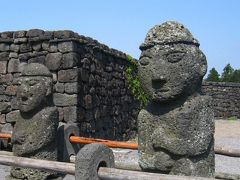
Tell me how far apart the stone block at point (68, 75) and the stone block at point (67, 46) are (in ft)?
1.39

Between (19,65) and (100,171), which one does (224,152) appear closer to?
(100,171)

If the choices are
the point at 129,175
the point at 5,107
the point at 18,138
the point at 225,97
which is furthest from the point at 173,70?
the point at 225,97

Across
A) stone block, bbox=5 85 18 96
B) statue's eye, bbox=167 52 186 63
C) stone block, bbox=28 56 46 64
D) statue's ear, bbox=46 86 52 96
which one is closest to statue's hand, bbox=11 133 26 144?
statue's ear, bbox=46 86 52 96

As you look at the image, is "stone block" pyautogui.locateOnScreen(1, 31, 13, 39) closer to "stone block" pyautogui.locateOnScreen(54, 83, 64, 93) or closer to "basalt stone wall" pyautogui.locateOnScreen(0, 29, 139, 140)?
"basalt stone wall" pyautogui.locateOnScreen(0, 29, 139, 140)

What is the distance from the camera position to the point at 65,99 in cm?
833

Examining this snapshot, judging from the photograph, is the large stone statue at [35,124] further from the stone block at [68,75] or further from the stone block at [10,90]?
the stone block at [10,90]

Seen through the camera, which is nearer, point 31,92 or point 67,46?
point 31,92

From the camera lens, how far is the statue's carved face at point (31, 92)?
181 inches

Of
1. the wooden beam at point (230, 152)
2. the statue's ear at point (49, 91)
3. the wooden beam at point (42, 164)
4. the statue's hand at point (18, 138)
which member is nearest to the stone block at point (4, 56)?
the statue's ear at point (49, 91)

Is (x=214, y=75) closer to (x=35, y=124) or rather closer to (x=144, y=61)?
(x=35, y=124)

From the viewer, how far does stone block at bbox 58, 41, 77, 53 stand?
8.27m

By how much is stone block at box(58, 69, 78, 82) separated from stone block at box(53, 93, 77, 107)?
0.31 meters

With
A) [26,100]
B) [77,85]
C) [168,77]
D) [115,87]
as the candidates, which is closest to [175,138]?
[168,77]

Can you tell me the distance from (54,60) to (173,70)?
18.1ft
